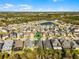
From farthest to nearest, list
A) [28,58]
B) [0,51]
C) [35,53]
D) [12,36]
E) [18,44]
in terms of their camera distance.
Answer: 1. [12,36]
2. [18,44]
3. [0,51]
4. [35,53]
5. [28,58]

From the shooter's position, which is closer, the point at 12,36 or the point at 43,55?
the point at 43,55

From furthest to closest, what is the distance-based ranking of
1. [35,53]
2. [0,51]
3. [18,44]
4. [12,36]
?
[12,36] < [18,44] < [0,51] < [35,53]

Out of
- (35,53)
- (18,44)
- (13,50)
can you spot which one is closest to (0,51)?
(13,50)

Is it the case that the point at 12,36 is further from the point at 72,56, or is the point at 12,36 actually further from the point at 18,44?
the point at 72,56

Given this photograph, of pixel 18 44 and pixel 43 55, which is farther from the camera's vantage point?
pixel 18 44

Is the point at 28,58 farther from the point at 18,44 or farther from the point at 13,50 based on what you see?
the point at 18,44

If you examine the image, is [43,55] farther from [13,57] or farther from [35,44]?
[35,44]

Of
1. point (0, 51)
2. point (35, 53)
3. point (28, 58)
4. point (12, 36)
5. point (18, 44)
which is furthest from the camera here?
point (12, 36)

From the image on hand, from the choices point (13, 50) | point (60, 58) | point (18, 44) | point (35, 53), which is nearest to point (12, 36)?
point (18, 44)
